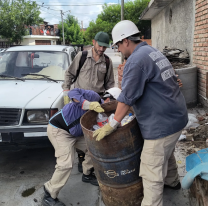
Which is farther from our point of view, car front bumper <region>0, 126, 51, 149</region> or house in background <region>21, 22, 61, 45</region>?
house in background <region>21, 22, 61, 45</region>

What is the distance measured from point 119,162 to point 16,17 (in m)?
26.3

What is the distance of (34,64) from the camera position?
4.65m

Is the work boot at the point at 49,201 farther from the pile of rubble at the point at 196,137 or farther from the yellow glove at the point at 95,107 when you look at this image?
the pile of rubble at the point at 196,137

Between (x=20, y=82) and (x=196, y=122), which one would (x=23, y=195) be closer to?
(x=20, y=82)

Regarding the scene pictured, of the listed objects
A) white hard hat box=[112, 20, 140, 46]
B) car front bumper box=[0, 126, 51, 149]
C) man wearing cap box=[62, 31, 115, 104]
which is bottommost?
car front bumper box=[0, 126, 51, 149]

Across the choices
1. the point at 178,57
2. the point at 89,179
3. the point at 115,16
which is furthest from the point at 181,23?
the point at 115,16

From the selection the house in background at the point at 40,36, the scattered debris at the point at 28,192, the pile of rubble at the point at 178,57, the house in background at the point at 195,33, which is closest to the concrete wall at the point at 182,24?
the house in background at the point at 195,33

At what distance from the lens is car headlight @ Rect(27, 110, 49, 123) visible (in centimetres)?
335

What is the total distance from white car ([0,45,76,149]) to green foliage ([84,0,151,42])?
17742mm

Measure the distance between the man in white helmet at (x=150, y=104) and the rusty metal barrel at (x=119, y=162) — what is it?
0.10 m

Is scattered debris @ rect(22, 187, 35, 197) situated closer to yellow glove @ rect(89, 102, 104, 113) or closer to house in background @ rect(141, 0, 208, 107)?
yellow glove @ rect(89, 102, 104, 113)

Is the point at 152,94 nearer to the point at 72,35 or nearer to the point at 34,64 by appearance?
the point at 34,64

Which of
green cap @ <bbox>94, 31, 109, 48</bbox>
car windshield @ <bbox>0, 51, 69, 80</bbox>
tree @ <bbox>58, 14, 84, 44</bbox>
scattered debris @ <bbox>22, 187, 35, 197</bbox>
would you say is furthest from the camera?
tree @ <bbox>58, 14, 84, 44</bbox>

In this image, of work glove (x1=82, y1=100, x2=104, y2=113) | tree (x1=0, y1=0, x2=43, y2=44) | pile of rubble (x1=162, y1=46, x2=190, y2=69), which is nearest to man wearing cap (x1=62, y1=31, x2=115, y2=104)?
work glove (x1=82, y1=100, x2=104, y2=113)
